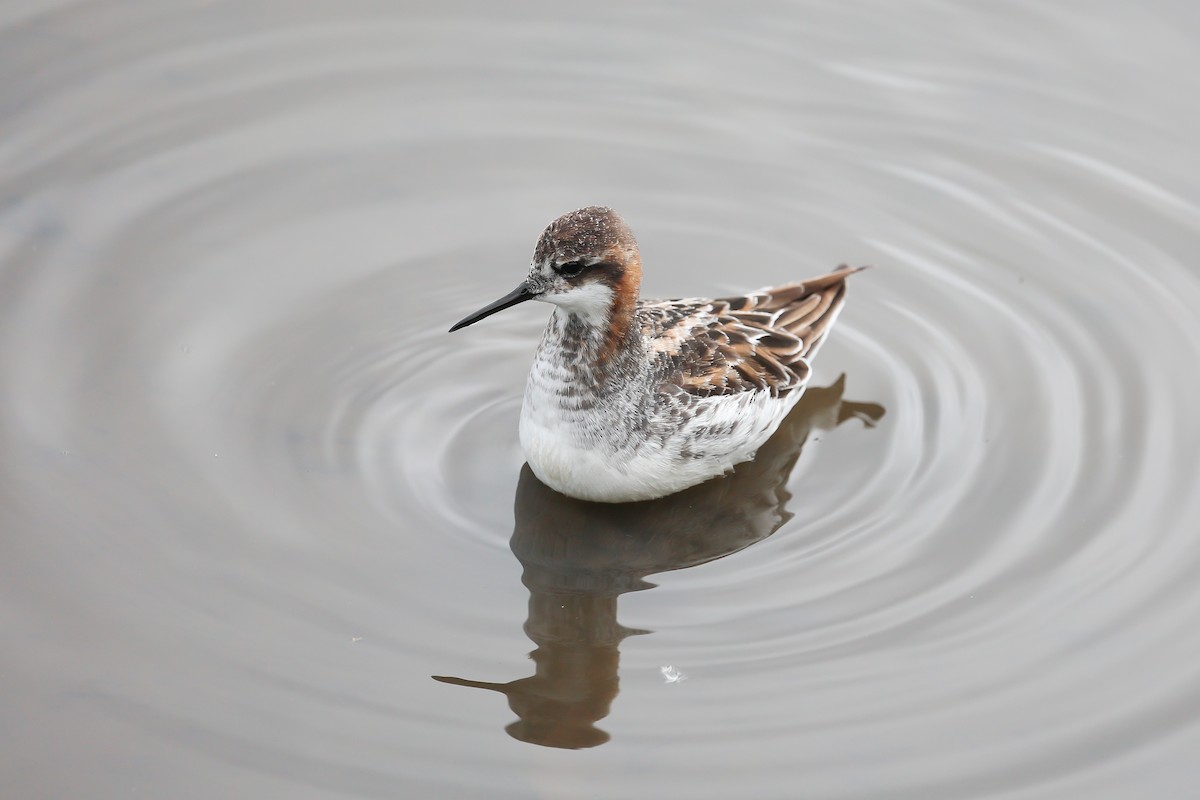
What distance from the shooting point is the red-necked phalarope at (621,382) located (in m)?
8.17

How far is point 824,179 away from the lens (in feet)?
37.0

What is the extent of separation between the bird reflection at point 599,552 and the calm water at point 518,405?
0.10ft

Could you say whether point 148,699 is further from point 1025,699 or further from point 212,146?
point 212,146

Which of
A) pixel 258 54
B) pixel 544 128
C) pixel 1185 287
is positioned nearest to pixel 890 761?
pixel 1185 287

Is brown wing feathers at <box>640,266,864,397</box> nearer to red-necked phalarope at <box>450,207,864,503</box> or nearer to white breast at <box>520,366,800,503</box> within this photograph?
red-necked phalarope at <box>450,207,864,503</box>

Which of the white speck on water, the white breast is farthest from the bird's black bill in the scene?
the white speck on water

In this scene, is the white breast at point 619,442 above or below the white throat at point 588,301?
below

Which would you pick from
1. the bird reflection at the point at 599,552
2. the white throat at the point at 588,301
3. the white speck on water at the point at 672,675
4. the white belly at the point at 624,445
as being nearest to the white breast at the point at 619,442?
the white belly at the point at 624,445

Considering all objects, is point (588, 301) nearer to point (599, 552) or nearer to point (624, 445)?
point (624, 445)

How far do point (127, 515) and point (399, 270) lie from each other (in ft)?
10.0

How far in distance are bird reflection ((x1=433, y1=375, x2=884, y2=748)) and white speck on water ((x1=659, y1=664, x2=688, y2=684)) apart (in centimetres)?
26

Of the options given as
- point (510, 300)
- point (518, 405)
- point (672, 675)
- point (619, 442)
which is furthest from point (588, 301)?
point (672, 675)

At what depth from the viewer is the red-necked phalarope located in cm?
817

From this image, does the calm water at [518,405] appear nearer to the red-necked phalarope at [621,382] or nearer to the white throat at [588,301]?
the red-necked phalarope at [621,382]
